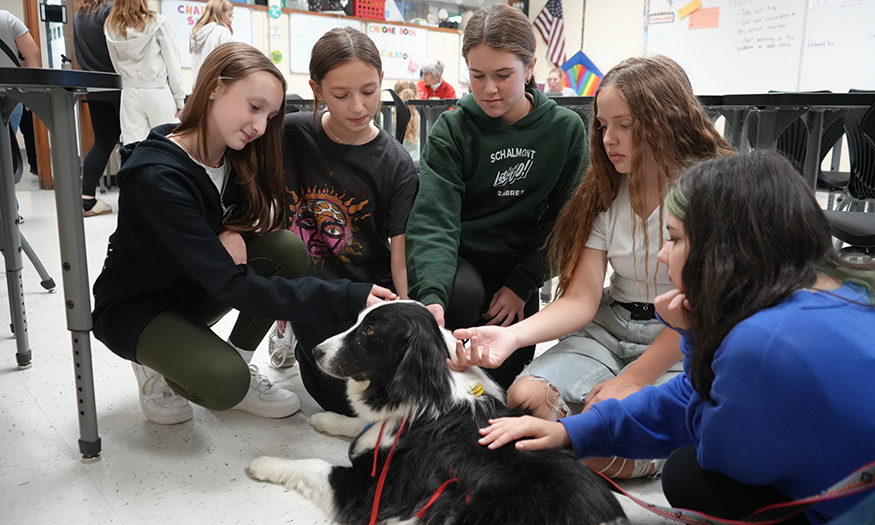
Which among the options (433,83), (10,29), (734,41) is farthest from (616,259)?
(734,41)

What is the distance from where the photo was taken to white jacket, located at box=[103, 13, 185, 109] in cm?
470

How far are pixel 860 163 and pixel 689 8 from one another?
183 inches

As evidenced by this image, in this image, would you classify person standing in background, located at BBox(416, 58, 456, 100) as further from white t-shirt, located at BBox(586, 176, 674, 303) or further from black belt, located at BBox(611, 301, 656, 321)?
black belt, located at BBox(611, 301, 656, 321)

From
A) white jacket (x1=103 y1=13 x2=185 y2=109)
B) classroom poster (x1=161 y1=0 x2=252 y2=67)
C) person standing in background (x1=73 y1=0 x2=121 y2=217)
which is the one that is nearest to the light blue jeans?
person standing in background (x1=73 y1=0 x2=121 y2=217)

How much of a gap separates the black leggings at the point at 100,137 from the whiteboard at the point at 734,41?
4.79 meters

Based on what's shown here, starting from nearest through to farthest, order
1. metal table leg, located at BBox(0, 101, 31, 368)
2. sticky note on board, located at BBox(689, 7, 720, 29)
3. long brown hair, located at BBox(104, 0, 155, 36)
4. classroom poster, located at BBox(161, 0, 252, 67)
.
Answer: metal table leg, located at BBox(0, 101, 31, 368)
long brown hair, located at BBox(104, 0, 155, 36)
classroom poster, located at BBox(161, 0, 252, 67)
sticky note on board, located at BBox(689, 7, 720, 29)

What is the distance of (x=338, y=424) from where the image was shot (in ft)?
5.65

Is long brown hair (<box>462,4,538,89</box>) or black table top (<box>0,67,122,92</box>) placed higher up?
long brown hair (<box>462,4,538,89</box>)

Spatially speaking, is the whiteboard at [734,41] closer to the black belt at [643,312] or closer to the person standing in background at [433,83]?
the person standing in background at [433,83]

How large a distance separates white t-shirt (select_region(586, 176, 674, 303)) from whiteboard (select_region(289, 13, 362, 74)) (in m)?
6.47

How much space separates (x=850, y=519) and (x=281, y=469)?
1.12m

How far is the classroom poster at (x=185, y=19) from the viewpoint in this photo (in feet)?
21.8

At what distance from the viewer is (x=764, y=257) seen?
0.90 metres

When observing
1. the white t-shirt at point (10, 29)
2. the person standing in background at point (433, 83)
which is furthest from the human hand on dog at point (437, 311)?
the person standing in background at point (433, 83)
